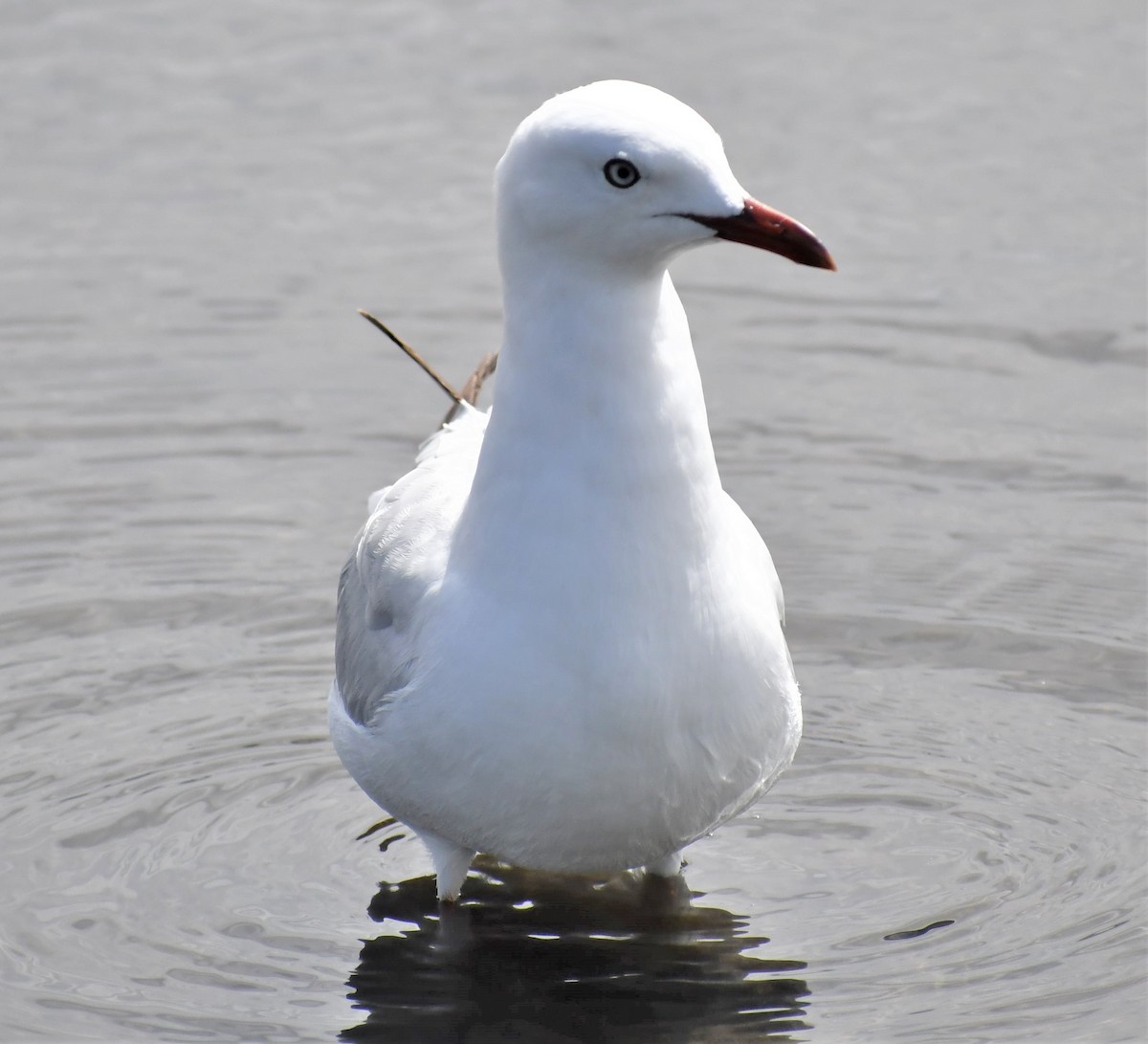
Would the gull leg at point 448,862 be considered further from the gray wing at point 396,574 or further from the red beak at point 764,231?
the red beak at point 764,231

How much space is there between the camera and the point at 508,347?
4520 mm

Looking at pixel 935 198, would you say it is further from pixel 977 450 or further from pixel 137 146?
pixel 137 146

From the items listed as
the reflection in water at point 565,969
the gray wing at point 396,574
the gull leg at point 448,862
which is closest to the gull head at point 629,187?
the gray wing at point 396,574

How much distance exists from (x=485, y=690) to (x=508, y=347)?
77cm

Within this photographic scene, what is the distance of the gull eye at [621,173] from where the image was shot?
420 cm

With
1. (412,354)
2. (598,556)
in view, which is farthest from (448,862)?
(412,354)

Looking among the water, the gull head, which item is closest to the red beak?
the gull head

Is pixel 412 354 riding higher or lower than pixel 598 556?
higher

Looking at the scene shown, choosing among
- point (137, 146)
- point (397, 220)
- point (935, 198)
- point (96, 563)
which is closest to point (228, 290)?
point (397, 220)

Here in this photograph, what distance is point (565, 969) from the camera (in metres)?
5.16

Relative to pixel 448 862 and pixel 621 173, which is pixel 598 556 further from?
pixel 448 862

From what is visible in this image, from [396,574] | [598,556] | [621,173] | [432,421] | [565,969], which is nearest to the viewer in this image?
[621,173]

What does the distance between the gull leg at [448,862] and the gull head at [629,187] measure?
1.62 m

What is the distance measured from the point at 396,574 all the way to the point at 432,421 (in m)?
3.14
